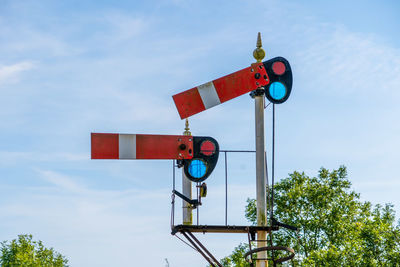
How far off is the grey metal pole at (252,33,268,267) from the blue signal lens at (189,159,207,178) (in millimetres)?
1082

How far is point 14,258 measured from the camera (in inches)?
2126

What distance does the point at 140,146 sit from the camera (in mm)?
9617

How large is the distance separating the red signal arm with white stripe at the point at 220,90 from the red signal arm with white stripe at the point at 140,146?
1.46 ft

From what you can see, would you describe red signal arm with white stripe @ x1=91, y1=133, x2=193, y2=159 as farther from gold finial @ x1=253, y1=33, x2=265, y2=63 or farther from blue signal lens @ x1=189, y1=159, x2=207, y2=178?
gold finial @ x1=253, y1=33, x2=265, y2=63

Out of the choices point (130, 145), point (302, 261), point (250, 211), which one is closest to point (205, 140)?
point (130, 145)

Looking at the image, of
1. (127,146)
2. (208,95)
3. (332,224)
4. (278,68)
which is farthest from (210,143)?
(332,224)

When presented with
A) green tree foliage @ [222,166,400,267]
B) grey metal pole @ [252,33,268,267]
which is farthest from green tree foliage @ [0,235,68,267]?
grey metal pole @ [252,33,268,267]

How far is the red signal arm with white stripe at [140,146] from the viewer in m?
9.42

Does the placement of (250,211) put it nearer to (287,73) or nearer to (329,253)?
(329,253)

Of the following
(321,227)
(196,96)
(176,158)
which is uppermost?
(321,227)

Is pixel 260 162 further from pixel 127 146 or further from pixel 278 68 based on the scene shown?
pixel 127 146

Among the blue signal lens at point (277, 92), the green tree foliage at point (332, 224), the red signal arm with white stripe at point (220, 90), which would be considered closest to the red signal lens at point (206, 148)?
the red signal arm with white stripe at point (220, 90)

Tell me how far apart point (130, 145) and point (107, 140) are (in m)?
0.36

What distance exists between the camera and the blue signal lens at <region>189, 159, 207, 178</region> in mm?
9484
